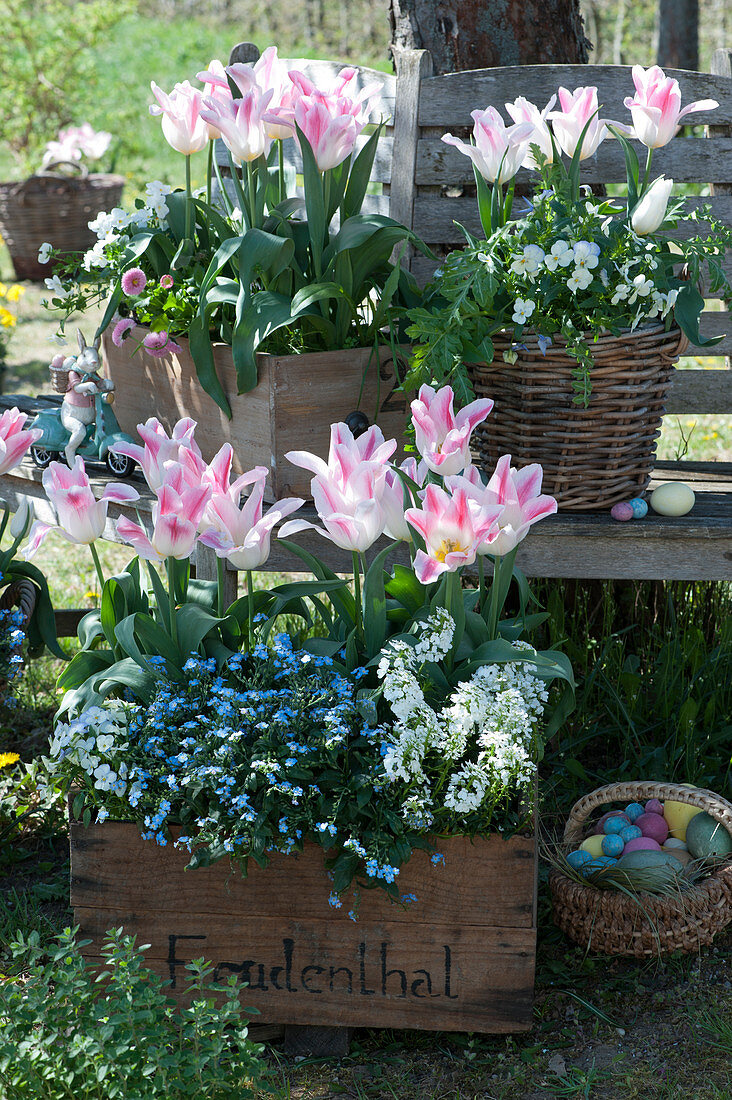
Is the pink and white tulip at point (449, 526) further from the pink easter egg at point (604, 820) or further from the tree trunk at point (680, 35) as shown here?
the tree trunk at point (680, 35)

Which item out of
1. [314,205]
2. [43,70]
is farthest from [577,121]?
[43,70]

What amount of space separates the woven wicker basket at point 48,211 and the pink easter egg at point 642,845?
522 cm

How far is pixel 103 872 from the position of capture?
5.55 feet

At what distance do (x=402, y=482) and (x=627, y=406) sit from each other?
60 cm

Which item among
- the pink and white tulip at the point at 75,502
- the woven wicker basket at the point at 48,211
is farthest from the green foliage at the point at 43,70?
the pink and white tulip at the point at 75,502

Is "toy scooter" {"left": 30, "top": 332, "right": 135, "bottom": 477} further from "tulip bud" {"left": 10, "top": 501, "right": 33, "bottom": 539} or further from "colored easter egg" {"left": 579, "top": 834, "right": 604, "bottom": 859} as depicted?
"colored easter egg" {"left": 579, "top": 834, "right": 604, "bottom": 859}

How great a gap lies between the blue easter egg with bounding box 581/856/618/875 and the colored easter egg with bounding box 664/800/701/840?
0.67ft

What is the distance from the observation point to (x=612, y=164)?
2463mm

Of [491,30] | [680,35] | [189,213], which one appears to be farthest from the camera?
[680,35]

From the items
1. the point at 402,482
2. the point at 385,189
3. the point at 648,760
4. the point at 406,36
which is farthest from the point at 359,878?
the point at 406,36

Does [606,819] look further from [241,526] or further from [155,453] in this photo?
[155,453]

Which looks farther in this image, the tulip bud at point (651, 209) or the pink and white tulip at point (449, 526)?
the tulip bud at point (651, 209)

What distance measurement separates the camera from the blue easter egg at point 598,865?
1.91 m

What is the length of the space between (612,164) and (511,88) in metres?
0.29
